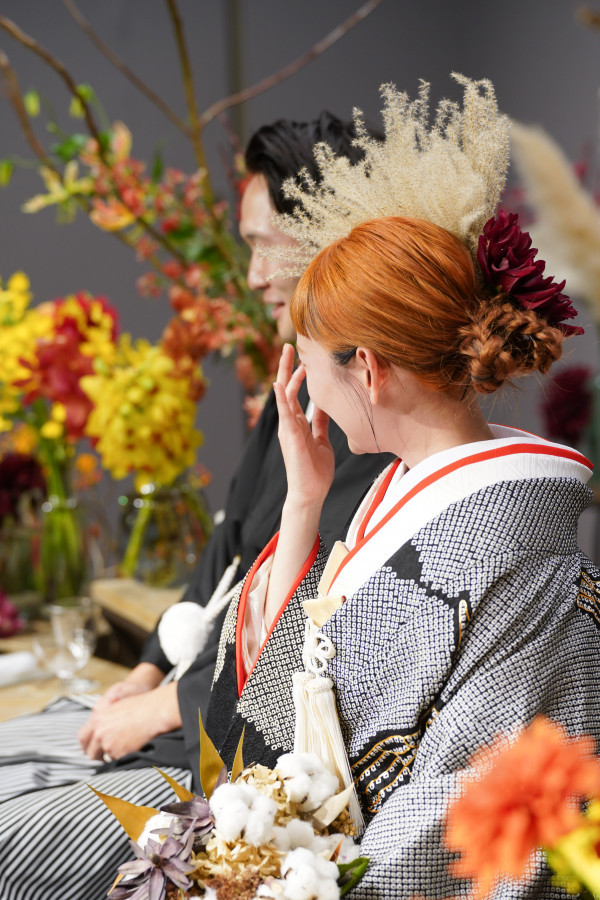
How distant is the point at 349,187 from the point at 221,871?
73cm

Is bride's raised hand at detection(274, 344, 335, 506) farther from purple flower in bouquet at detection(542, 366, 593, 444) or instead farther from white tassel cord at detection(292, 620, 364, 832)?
purple flower in bouquet at detection(542, 366, 593, 444)

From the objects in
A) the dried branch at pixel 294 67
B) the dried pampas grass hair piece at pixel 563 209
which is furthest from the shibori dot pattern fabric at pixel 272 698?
the dried branch at pixel 294 67

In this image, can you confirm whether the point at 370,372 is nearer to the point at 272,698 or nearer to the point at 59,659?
the point at 272,698

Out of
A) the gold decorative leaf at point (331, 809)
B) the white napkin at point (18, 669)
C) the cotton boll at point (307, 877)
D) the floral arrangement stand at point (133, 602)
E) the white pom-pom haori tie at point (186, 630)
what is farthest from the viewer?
the floral arrangement stand at point (133, 602)

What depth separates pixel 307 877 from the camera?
674mm

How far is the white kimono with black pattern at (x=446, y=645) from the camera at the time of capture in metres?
0.79

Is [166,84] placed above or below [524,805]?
above

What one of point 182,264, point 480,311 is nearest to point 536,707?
point 480,311

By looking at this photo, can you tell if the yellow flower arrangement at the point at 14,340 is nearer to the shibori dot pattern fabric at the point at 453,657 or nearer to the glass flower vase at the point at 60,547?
the glass flower vase at the point at 60,547

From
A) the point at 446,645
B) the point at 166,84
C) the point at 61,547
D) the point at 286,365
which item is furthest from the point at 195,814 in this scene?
the point at 166,84

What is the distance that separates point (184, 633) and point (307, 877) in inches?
27.3

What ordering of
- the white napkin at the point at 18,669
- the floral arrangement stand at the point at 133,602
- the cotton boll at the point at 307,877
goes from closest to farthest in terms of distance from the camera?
the cotton boll at the point at 307,877 < the white napkin at the point at 18,669 < the floral arrangement stand at the point at 133,602

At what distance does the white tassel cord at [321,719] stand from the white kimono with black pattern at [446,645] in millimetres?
14

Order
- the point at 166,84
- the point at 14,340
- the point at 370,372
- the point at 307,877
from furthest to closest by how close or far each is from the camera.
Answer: the point at 166,84
the point at 14,340
the point at 370,372
the point at 307,877
